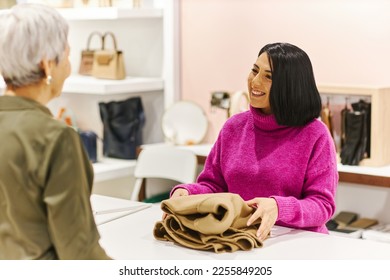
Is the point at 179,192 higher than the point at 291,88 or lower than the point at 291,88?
lower

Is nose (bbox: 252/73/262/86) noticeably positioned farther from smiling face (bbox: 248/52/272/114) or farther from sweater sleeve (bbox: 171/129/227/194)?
sweater sleeve (bbox: 171/129/227/194)

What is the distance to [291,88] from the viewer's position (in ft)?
7.02

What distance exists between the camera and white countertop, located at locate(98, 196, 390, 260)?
1840mm

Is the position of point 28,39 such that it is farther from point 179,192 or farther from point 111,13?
point 111,13

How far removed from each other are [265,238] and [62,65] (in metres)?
0.83

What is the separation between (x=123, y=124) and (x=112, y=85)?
31cm

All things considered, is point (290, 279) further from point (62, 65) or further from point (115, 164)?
point (115, 164)

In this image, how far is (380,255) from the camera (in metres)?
1.86

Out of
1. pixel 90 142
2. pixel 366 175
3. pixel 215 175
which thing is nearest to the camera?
pixel 215 175

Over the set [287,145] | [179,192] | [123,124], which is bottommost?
[123,124]

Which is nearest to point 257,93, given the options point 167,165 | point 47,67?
point 47,67

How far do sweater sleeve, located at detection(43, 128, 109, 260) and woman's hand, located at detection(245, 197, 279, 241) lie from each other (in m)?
0.65

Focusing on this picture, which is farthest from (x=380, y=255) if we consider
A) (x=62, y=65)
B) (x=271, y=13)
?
(x=271, y=13)

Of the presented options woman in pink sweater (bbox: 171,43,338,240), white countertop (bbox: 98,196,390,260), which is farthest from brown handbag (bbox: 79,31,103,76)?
white countertop (bbox: 98,196,390,260)
